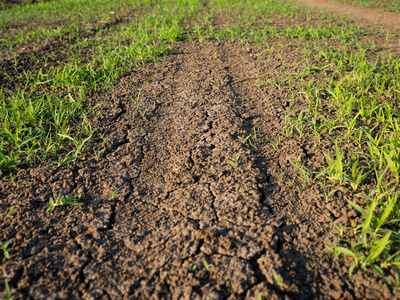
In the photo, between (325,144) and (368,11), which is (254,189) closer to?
(325,144)

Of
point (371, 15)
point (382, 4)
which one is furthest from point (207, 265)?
point (382, 4)

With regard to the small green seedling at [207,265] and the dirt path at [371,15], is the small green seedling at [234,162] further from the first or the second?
the dirt path at [371,15]

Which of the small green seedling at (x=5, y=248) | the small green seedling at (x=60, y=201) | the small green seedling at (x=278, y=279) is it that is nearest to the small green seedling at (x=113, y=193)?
the small green seedling at (x=60, y=201)

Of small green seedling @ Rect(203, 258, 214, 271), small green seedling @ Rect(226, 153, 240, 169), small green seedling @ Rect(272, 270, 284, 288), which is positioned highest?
small green seedling @ Rect(226, 153, 240, 169)

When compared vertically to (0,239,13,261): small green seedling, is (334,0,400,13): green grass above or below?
below

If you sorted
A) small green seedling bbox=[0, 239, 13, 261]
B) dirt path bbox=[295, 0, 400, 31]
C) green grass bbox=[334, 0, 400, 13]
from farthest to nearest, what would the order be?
green grass bbox=[334, 0, 400, 13]
dirt path bbox=[295, 0, 400, 31]
small green seedling bbox=[0, 239, 13, 261]

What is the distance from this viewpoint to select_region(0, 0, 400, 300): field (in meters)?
1.34

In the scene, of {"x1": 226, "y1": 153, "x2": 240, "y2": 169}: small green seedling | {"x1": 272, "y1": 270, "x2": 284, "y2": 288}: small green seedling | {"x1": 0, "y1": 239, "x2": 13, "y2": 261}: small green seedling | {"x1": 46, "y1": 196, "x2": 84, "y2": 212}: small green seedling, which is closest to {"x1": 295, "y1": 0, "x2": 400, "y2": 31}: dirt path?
{"x1": 226, "y1": 153, "x2": 240, "y2": 169}: small green seedling

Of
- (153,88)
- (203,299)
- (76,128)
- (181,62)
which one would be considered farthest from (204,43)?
(203,299)

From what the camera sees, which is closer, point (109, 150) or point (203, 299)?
point (203, 299)

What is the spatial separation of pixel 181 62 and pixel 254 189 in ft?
7.94

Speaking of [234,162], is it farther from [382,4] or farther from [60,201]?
[382,4]

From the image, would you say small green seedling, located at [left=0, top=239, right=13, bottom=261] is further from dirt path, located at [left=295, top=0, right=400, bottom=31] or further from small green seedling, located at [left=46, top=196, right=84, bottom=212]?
dirt path, located at [left=295, top=0, right=400, bottom=31]

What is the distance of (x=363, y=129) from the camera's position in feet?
7.18
